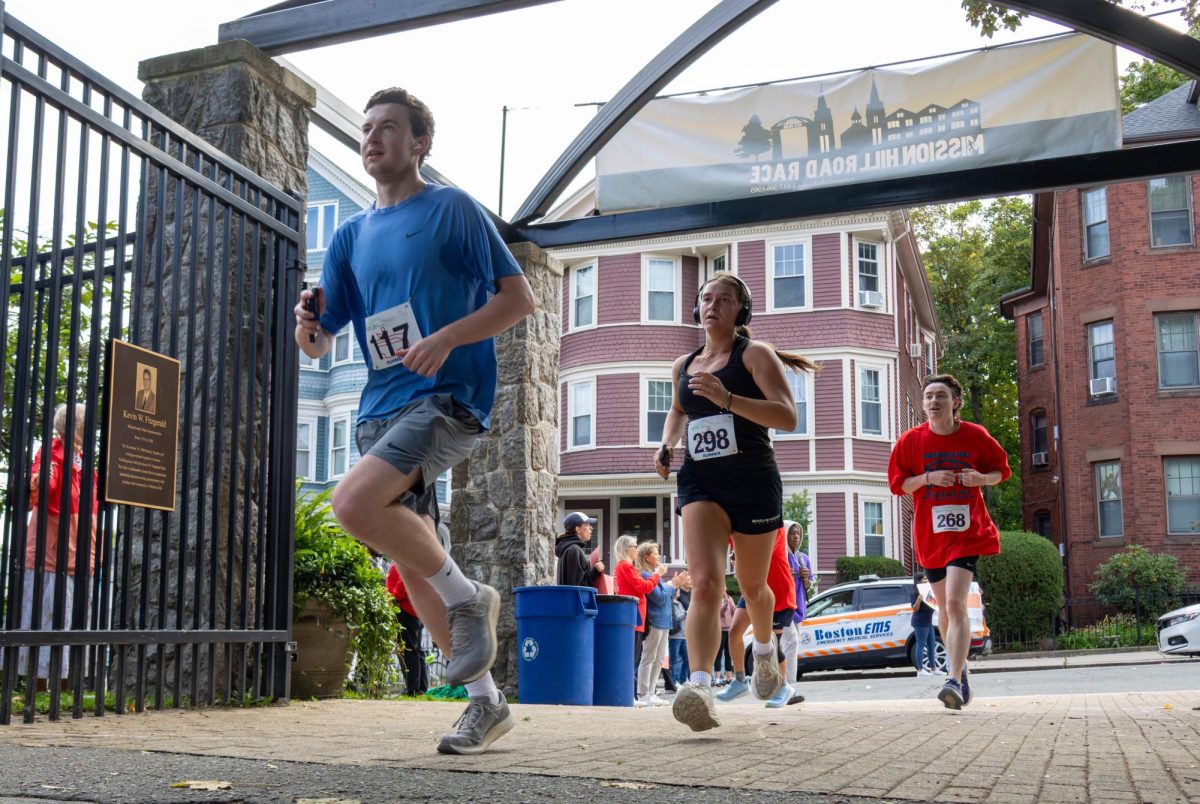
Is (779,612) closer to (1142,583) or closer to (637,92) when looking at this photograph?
(637,92)

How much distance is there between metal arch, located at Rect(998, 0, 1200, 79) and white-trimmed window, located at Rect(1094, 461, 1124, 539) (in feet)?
86.8

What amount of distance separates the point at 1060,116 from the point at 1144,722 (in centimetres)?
520

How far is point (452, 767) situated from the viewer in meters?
3.71

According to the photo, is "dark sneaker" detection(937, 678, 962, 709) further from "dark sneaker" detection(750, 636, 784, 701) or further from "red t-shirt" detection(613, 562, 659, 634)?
"red t-shirt" detection(613, 562, 659, 634)

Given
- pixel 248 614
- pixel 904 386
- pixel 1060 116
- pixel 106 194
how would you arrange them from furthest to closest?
pixel 904 386 < pixel 1060 116 < pixel 248 614 < pixel 106 194

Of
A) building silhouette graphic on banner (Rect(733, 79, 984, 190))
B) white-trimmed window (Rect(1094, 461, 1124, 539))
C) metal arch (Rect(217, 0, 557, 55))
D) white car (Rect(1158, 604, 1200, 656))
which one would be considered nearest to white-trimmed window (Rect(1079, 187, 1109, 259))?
white-trimmed window (Rect(1094, 461, 1124, 539))

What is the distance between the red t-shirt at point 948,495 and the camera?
8148mm

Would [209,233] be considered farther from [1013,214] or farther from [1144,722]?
[1013,214]

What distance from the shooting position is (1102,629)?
2909cm

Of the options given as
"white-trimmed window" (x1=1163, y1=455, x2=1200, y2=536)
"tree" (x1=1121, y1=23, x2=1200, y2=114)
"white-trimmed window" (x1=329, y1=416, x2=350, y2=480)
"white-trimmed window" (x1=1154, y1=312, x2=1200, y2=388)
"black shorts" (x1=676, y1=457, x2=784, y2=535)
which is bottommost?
"black shorts" (x1=676, y1=457, x2=784, y2=535)

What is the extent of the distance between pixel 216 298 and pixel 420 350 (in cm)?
316

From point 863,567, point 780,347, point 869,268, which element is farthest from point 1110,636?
point 869,268

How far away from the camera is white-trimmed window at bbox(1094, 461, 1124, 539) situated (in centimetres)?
3291

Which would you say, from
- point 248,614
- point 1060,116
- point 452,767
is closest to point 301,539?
point 248,614
